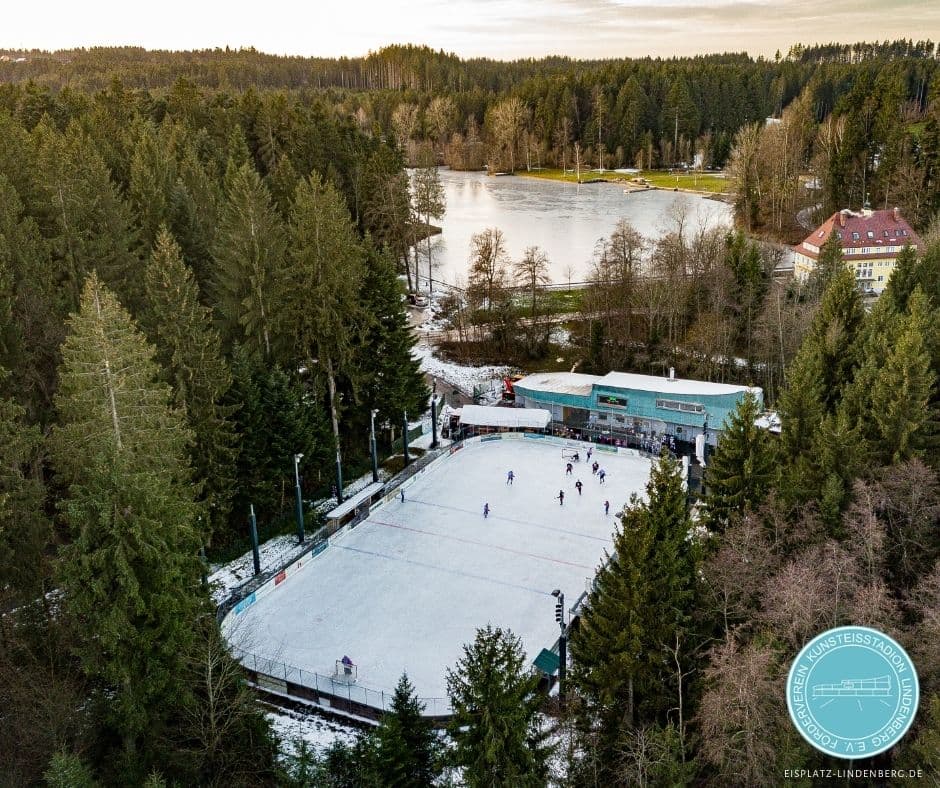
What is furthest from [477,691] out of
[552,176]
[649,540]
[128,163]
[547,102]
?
[547,102]

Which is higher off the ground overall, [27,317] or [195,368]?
[27,317]

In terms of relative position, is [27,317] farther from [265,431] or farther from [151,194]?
[151,194]

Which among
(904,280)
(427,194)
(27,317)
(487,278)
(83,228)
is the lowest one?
(487,278)

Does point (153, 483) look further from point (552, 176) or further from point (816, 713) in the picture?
point (552, 176)

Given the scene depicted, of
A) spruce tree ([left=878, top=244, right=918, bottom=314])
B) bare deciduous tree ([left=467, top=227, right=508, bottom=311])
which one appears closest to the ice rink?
spruce tree ([left=878, top=244, right=918, bottom=314])

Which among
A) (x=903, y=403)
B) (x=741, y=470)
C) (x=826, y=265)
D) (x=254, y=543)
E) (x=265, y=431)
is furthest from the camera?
(x=826, y=265)

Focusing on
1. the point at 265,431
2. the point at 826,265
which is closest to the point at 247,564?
the point at 265,431

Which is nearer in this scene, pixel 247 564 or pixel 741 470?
pixel 741 470
